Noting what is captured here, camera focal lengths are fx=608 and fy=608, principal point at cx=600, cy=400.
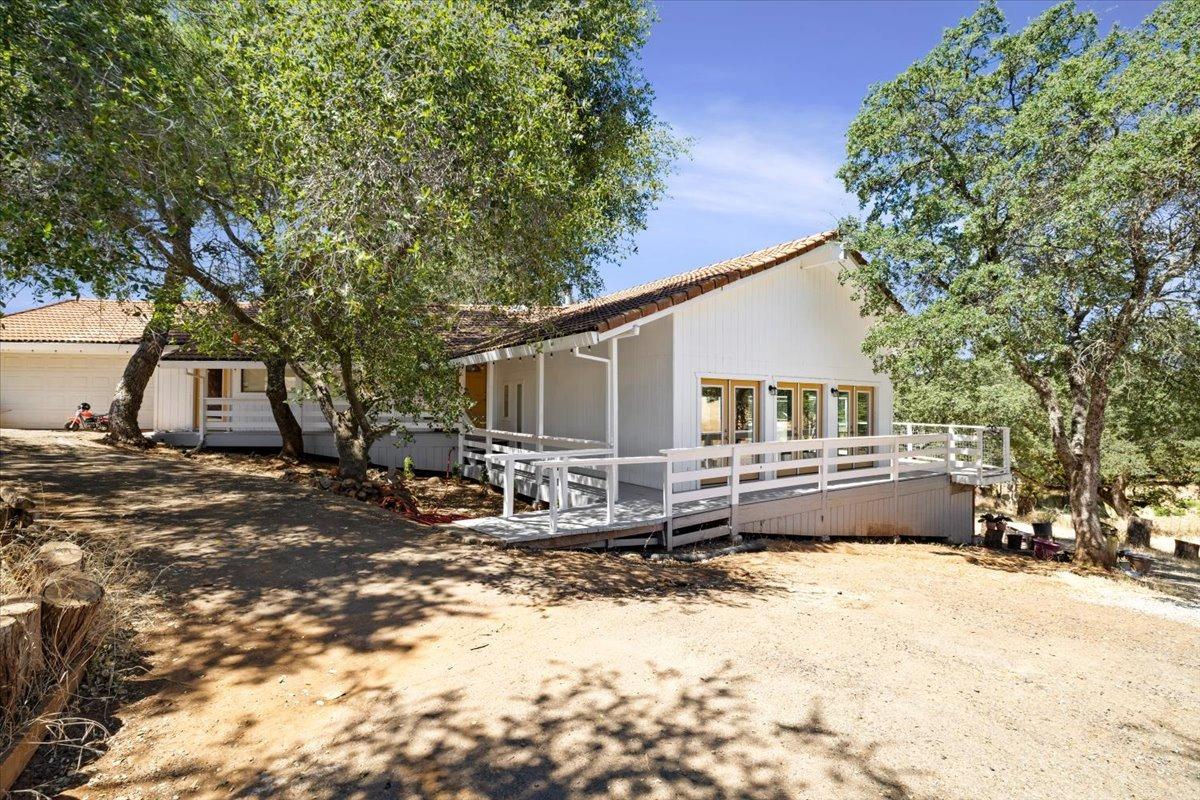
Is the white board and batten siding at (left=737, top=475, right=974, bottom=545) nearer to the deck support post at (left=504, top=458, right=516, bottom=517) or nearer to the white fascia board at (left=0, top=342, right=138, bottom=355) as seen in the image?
the deck support post at (left=504, top=458, right=516, bottom=517)

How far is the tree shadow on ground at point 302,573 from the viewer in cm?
468

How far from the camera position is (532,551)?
783cm

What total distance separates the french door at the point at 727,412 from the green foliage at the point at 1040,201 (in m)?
2.76

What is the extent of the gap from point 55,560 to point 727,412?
9.71 m

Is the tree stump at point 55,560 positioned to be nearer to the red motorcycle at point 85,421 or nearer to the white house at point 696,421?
the white house at point 696,421

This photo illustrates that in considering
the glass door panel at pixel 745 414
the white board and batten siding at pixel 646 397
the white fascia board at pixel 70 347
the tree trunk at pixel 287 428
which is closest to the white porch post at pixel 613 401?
the white board and batten siding at pixel 646 397

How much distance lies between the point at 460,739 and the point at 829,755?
6.53 ft

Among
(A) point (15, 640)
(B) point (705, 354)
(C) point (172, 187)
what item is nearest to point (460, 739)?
(A) point (15, 640)

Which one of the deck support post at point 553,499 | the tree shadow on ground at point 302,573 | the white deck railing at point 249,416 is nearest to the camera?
the tree shadow on ground at point 302,573

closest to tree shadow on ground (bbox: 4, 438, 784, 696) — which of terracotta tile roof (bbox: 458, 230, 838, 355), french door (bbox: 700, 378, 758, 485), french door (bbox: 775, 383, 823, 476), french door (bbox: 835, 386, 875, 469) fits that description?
french door (bbox: 700, 378, 758, 485)

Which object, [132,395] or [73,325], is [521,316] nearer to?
[132,395]

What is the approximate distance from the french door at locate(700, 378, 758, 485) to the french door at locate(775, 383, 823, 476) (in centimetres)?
69

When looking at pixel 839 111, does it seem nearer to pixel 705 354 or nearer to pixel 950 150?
pixel 950 150

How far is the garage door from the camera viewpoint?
750 inches
